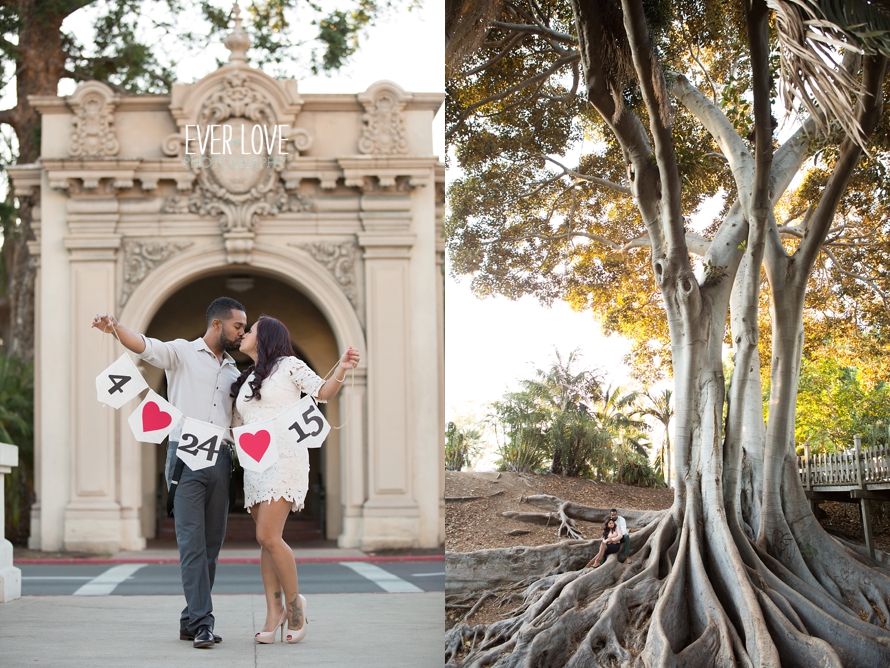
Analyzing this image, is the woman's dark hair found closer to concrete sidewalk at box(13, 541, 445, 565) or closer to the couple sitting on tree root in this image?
the couple sitting on tree root

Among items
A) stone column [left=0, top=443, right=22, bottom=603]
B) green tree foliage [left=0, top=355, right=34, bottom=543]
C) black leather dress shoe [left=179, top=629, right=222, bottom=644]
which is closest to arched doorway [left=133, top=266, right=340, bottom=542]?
green tree foliage [left=0, top=355, right=34, bottom=543]

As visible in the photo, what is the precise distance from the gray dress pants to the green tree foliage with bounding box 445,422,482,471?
128cm

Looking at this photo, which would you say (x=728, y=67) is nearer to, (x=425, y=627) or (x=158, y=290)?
(x=425, y=627)

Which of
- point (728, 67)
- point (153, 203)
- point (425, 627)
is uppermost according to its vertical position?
point (153, 203)

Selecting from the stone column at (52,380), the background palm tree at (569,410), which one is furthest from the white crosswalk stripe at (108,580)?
the background palm tree at (569,410)

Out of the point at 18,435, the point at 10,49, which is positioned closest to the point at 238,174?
the point at 18,435

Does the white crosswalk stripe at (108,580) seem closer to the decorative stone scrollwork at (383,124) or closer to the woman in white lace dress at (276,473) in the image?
the woman in white lace dress at (276,473)

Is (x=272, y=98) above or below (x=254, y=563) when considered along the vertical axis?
above

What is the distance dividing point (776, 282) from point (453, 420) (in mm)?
1605

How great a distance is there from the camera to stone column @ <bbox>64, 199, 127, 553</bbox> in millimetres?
12984

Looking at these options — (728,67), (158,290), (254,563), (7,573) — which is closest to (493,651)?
(728,67)

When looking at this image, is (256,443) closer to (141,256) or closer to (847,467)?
(847,467)

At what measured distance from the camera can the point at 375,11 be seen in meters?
16.9

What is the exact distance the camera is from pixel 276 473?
15.8 feet
